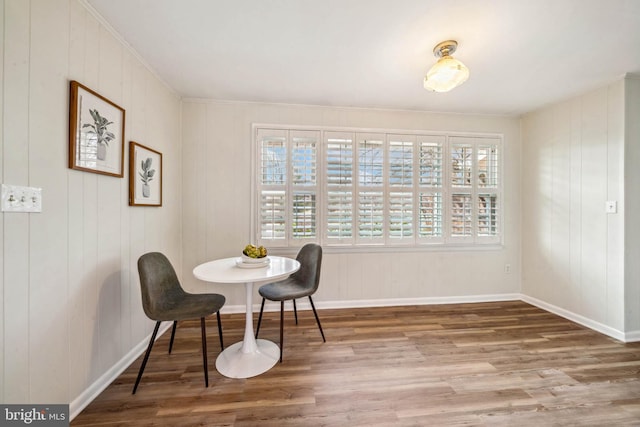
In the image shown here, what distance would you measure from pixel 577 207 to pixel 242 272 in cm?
336

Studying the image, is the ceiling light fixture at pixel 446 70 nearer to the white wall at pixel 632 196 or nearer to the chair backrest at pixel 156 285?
the white wall at pixel 632 196

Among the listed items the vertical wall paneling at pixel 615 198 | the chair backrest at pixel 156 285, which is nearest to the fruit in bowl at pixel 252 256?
the chair backrest at pixel 156 285

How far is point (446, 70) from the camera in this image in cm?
167

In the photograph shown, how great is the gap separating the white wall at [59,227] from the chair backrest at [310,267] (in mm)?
1349

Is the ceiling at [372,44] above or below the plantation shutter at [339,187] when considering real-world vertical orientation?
above

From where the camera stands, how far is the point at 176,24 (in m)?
1.59

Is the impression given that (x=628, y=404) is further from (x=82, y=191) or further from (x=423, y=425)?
(x=82, y=191)

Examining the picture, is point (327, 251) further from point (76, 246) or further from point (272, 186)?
point (76, 246)

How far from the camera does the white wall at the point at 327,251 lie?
2.68m

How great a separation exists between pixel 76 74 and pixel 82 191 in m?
0.65

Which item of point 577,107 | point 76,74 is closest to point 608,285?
point 577,107

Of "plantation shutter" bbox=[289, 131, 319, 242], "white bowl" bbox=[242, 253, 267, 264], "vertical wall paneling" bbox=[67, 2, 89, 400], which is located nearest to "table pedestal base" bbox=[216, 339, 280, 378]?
"white bowl" bbox=[242, 253, 267, 264]

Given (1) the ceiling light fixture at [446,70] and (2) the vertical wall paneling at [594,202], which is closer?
(1) the ceiling light fixture at [446,70]

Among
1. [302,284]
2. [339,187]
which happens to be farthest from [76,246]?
[339,187]
